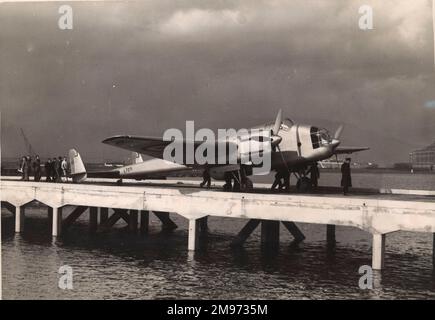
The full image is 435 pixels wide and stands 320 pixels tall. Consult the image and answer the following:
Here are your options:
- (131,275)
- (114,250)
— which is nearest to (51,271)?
(131,275)

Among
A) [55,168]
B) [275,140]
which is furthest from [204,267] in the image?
[55,168]

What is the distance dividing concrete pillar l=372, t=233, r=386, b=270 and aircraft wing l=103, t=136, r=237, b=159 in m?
11.7

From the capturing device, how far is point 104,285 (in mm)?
21281

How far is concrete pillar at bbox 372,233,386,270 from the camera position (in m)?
21.6

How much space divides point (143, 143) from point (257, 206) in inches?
323

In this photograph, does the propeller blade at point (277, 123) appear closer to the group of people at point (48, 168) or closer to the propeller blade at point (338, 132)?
the propeller blade at point (338, 132)

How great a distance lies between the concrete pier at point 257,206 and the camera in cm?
2104

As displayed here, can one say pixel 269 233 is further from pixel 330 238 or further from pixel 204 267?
pixel 204 267

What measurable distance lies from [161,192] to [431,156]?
581 feet

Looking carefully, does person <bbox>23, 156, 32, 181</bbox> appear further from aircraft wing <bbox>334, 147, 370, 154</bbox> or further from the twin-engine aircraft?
aircraft wing <bbox>334, 147, 370, 154</bbox>

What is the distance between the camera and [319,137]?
28.2m

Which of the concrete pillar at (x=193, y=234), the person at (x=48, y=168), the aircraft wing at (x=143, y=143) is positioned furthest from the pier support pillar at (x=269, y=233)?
the person at (x=48, y=168)

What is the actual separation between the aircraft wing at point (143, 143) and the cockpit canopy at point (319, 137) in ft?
20.4
